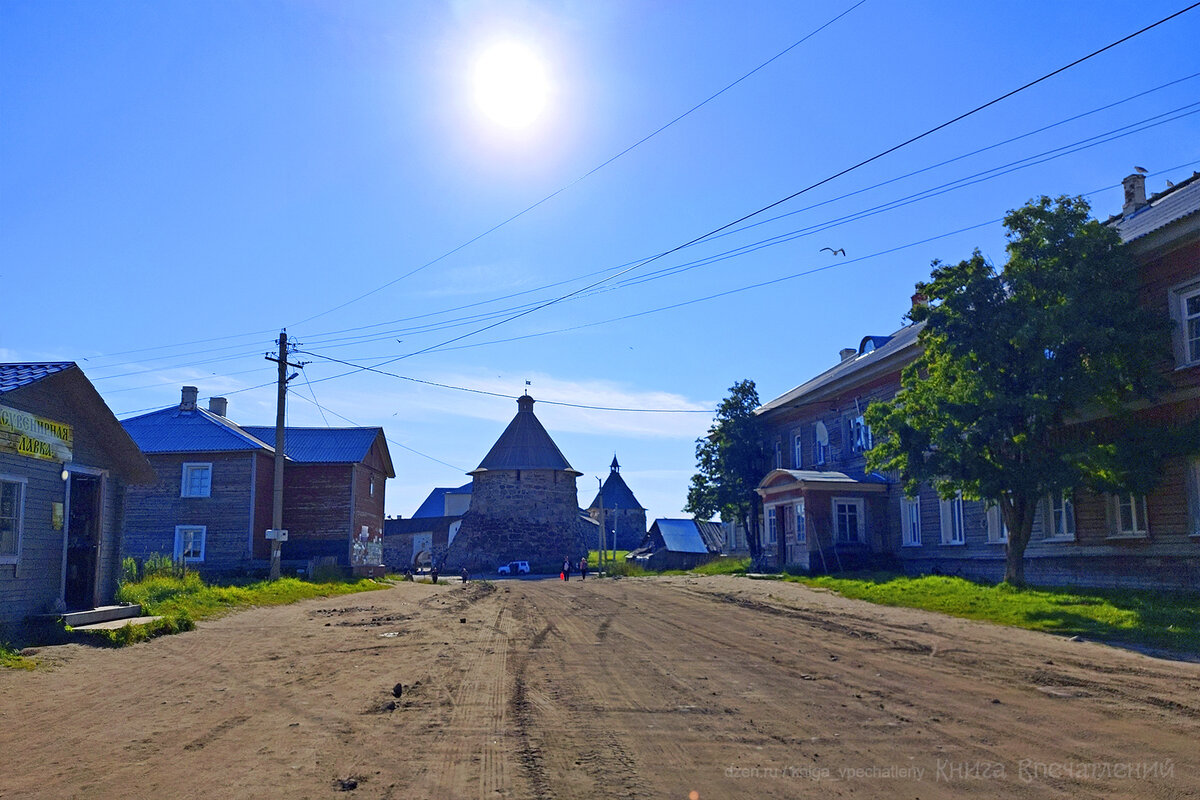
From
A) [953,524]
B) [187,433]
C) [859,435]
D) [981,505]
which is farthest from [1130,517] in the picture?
[187,433]

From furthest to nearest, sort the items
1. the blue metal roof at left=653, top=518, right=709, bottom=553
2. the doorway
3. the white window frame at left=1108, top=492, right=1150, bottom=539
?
the blue metal roof at left=653, top=518, right=709, bottom=553, the white window frame at left=1108, top=492, right=1150, bottom=539, the doorway

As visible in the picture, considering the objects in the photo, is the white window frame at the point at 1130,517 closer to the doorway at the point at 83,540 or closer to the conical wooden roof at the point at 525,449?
the doorway at the point at 83,540

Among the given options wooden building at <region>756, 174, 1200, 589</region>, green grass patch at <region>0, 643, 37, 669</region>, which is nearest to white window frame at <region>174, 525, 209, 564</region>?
wooden building at <region>756, 174, 1200, 589</region>

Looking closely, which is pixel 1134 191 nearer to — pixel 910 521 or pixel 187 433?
pixel 910 521

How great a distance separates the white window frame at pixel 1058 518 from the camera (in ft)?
70.1

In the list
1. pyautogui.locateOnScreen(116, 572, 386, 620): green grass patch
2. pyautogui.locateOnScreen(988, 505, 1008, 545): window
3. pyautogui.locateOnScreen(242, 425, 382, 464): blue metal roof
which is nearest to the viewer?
pyautogui.locateOnScreen(116, 572, 386, 620): green grass patch

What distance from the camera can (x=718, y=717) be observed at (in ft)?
27.3

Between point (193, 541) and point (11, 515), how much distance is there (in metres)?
23.6

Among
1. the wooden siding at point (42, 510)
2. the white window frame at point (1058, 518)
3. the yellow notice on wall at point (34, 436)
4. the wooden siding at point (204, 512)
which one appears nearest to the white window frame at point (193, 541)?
the wooden siding at point (204, 512)

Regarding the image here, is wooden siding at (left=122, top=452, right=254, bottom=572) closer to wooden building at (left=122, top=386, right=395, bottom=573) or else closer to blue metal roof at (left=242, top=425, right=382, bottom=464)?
wooden building at (left=122, top=386, right=395, bottom=573)

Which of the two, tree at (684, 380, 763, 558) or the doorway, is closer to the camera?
the doorway

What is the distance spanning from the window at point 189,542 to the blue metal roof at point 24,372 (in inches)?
875

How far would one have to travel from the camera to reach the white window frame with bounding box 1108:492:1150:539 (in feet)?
62.4

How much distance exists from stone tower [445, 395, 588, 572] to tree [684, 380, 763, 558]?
2153cm
